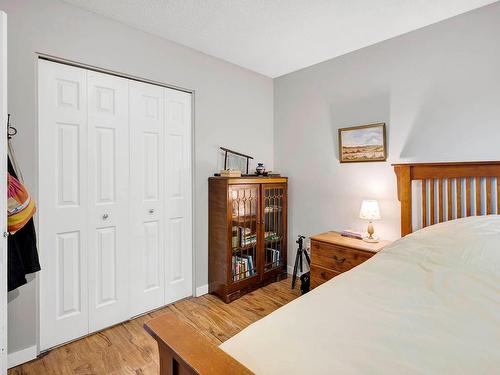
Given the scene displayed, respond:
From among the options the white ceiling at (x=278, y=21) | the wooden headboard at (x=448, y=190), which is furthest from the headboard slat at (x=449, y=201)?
the white ceiling at (x=278, y=21)

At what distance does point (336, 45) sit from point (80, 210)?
8.55 feet

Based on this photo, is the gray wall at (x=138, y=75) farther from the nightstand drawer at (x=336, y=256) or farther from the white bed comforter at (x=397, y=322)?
the white bed comforter at (x=397, y=322)

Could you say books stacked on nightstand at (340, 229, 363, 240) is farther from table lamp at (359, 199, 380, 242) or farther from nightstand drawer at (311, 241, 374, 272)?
nightstand drawer at (311, 241, 374, 272)

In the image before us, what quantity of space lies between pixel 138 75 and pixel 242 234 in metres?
1.72

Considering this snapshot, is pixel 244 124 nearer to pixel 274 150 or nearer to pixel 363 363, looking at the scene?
pixel 274 150

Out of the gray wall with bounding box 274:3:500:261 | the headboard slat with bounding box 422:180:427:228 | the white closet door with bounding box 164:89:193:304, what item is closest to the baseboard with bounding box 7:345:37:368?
the white closet door with bounding box 164:89:193:304

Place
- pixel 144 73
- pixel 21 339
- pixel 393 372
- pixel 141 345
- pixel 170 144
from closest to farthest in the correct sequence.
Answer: pixel 393 372, pixel 21 339, pixel 141 345, pixel 144 73, pixel 170 144

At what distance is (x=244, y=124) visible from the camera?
3090 mm

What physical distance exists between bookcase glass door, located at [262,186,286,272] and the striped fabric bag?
1955 mm

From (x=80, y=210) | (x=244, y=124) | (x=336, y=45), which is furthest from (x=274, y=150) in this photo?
(x=80, y=210)

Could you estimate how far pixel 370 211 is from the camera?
238cm

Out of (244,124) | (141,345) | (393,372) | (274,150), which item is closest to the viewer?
(393,372)

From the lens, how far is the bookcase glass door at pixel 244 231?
2.68 meters

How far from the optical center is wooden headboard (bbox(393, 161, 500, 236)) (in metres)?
1.92
